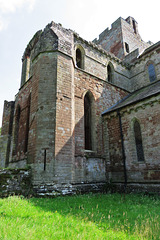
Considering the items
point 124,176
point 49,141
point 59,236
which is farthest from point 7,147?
point 59,236

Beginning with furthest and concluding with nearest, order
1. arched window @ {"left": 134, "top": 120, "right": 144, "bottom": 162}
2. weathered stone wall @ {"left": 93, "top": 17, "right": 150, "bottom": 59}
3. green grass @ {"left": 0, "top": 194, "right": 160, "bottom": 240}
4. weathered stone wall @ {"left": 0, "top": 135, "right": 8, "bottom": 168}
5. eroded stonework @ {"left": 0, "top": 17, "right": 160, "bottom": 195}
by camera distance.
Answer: weathered stone wall @ {"left": 93, "top": 17, "right": 150, "bottom": 59}, weathered stone wall @ {"left": 0, "top": 135, "right": 8, "bottom": 168}, arched window @ {"left": 134, "top": 120, "right": 144, "bottom": 162}, eroded stonework @ {"left": 0, "top": 17, "right": 160, "bottom": 195}, green grass @ {"left": 0, "top": 194, "right": 160, "bottom": 240}

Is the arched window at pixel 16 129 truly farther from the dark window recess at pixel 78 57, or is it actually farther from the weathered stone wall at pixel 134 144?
the weathered stone wall at pixel 134 144

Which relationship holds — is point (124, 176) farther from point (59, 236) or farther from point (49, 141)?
point (59, 236)

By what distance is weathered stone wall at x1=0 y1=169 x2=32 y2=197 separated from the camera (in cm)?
726

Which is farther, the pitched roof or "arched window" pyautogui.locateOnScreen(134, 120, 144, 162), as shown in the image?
the pitched roof

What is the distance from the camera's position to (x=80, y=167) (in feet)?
30.4

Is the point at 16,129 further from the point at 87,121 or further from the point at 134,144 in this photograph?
the point at 134,144

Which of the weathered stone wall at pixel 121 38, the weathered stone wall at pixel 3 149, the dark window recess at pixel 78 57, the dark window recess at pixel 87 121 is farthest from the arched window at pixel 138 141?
the weathered stone wall at pixel 121 38

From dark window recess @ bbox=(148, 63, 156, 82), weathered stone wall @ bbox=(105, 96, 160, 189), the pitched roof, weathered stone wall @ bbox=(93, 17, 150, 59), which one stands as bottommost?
weathered stone wall @ bbox=(105, 96, 160, 189)


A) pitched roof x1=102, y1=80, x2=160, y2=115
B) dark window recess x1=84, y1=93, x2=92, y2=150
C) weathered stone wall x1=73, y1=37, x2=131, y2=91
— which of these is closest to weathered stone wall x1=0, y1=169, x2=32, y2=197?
dark window recess x1=84, y1=93, x2=92, y2=150

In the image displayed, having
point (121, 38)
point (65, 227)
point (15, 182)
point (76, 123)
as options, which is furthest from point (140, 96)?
point (121, 38)

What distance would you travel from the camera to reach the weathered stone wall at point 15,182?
726 cm

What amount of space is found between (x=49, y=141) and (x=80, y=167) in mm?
2378

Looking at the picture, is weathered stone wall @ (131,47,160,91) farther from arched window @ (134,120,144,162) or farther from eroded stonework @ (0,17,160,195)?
arched window @ (134,120,144,162)
